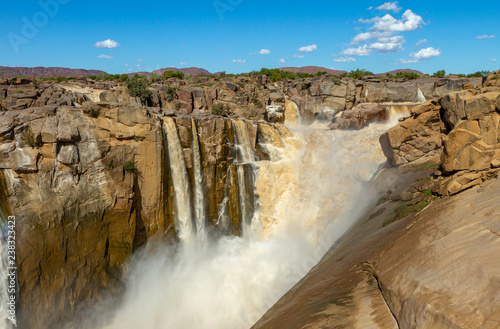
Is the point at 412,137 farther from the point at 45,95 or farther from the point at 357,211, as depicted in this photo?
the point at 45,95

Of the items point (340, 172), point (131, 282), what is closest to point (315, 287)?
point (131, 282)

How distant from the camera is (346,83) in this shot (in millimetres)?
33875

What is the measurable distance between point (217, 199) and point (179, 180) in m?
2.94

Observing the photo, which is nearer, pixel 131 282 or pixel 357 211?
pixel 131 282

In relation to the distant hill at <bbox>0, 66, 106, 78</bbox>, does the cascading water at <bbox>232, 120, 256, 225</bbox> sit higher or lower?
lower

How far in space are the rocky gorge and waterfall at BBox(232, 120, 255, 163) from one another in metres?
0.08

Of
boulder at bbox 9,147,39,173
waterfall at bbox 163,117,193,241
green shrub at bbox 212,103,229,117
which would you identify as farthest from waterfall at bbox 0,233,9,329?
green shrub at bbox 212,103,229,117

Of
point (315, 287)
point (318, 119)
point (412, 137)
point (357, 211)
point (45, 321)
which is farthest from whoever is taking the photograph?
point (318, 119)

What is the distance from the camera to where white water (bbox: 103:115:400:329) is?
1378 centimetres

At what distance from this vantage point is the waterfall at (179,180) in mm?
16375

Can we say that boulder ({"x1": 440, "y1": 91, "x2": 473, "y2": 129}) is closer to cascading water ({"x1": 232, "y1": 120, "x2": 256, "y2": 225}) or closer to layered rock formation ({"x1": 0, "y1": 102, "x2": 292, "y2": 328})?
cascading water ({"x1": 232, "y1": 120, "x2": 256, "y2": 225})

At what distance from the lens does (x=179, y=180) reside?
16703 mm

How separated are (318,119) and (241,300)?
22257 mm

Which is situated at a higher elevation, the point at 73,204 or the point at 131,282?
the point at 73,204
